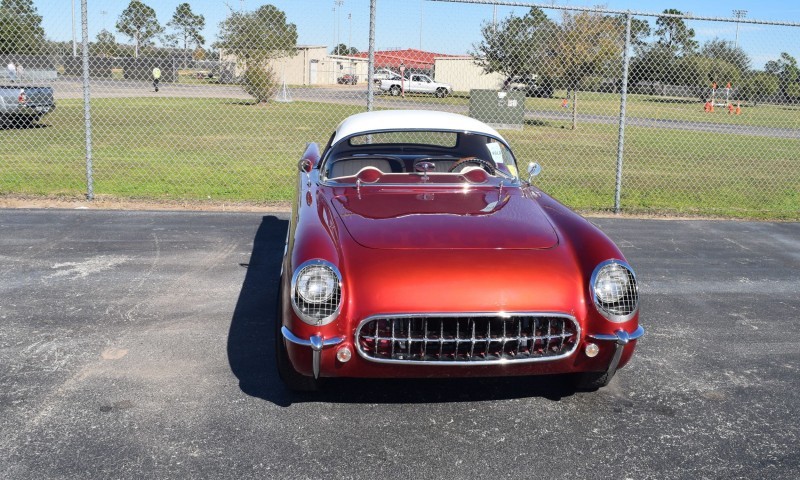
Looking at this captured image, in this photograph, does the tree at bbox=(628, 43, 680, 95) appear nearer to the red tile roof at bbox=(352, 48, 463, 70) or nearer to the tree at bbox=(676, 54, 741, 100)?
the tree at bbox=(676, 54, 741, 100)

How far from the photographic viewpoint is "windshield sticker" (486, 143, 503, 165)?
18.2 feet

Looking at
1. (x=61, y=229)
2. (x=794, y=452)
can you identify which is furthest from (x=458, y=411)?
(x=61, y=229)

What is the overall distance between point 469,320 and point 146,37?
1718 cm

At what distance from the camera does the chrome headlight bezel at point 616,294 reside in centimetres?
357

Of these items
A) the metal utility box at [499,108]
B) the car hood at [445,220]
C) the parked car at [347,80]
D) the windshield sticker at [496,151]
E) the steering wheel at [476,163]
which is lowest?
the car hood at [445,220]

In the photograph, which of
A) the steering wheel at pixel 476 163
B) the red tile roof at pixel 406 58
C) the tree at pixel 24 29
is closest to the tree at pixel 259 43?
the red tile roof at pixel 406 58

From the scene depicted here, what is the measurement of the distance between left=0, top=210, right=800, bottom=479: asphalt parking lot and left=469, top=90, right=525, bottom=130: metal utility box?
638 inches

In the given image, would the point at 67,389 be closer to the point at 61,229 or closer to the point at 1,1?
the point at 61,229

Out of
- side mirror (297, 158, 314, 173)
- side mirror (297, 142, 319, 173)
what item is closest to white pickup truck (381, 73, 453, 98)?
side mirror (297, 142, 319, 173)

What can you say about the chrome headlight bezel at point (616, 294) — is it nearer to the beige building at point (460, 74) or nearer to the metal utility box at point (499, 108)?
the metal utility box at point (499, 108)

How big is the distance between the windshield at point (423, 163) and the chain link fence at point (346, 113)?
10.3 feet

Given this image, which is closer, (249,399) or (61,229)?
(249,399)

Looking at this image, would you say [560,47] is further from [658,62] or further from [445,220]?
[445,220]

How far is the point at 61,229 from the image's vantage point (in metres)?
7.43
